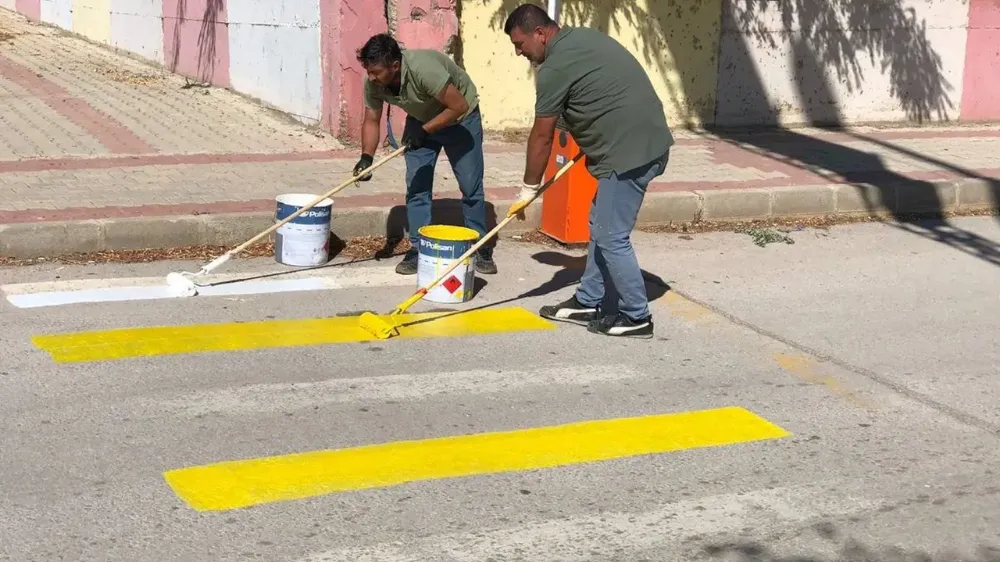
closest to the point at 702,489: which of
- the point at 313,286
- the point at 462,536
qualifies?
the point at 462,536

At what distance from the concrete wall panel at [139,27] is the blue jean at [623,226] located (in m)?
11.7

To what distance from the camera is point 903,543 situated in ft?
15.3

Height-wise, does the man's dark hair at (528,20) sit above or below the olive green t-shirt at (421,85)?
above

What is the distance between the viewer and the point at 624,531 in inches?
184

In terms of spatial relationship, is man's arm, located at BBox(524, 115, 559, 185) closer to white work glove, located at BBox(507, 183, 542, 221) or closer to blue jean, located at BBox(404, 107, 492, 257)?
white work glove, located at BBox(507, 183, 542, 221)

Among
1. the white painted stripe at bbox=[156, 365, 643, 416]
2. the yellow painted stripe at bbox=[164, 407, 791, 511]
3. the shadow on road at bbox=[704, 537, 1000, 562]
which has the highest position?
the white painted stripe at bbox=[156, 365, 643, 416]

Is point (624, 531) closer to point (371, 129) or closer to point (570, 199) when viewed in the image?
point (371, 129)

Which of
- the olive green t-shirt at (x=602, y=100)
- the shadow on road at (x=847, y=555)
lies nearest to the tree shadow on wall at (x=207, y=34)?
the olive green t-shirt at (x=602, y=100)

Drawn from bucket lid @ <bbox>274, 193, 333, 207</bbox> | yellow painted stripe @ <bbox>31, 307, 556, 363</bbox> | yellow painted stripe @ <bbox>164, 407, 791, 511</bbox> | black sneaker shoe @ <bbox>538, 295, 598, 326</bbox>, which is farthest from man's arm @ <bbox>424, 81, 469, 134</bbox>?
yellow painted stripe @ <bbox>164, 407, 791, 511</bbox>

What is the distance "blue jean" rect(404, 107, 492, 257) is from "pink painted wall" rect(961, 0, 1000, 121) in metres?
9.37

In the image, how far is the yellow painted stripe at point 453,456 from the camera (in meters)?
4.91

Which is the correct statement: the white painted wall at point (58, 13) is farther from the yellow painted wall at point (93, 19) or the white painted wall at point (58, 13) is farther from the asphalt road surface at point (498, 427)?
the asphalt road surface at point (498, 427)

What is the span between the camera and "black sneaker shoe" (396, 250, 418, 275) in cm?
848

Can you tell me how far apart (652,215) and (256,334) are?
4.27m
